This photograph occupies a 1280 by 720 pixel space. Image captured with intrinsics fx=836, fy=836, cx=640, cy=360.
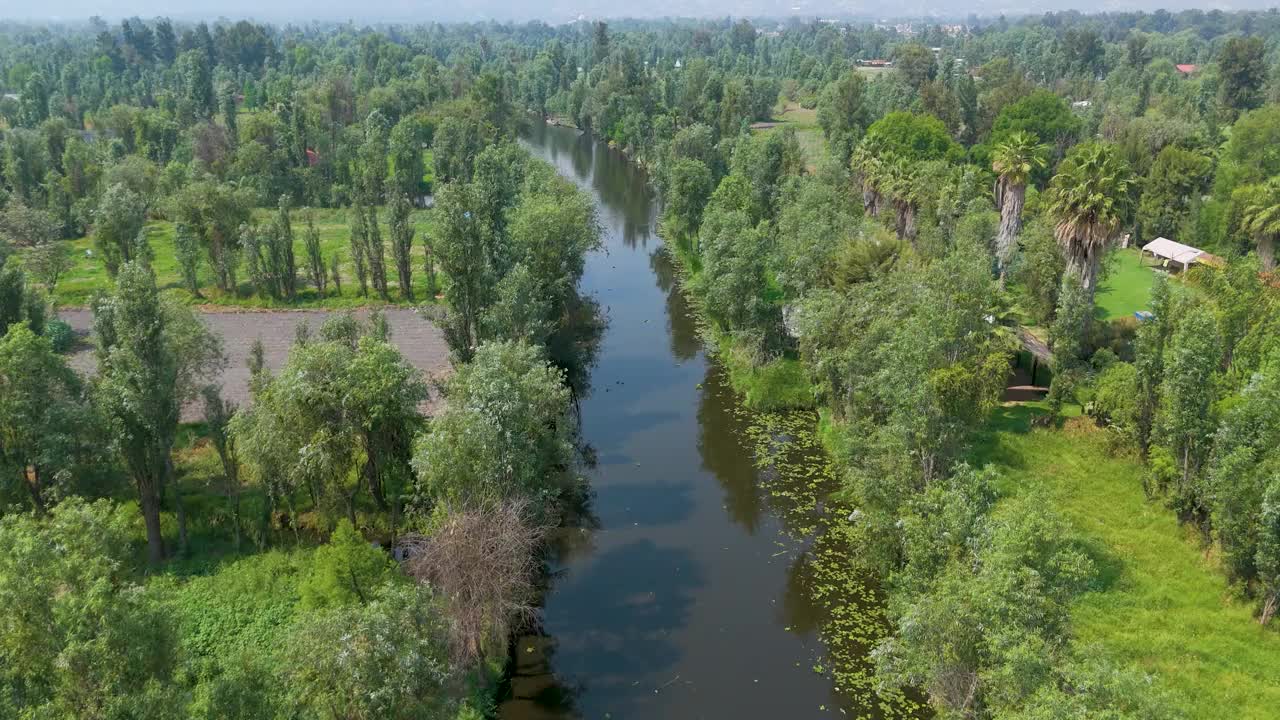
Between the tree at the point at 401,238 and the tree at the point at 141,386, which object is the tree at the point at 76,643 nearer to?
the tree at the point at 141,386

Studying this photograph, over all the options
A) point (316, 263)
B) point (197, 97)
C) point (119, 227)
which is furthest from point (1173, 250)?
point (197, 97)

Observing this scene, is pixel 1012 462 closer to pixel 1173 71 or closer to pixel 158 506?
pixel 158 506

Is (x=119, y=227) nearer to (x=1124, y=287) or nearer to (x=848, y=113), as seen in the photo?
(x=1124, y=287)

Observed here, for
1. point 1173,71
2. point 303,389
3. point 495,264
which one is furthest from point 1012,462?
point 1173,71

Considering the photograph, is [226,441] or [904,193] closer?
[226,441]

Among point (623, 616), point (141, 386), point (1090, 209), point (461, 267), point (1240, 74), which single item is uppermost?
point (1240, 74)

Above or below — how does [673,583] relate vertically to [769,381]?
below
